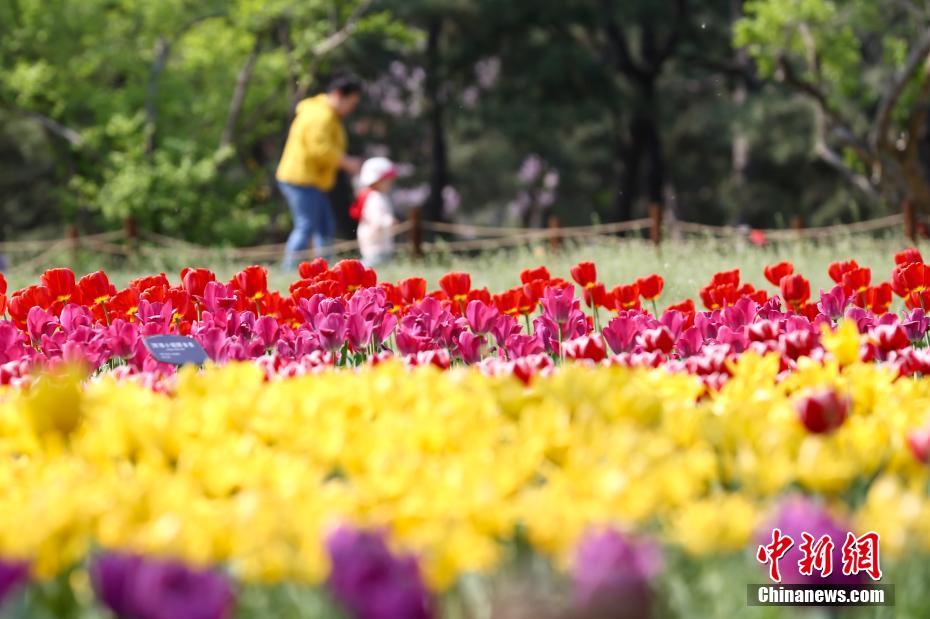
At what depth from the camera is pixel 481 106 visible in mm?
31656

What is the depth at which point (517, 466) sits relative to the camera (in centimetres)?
230

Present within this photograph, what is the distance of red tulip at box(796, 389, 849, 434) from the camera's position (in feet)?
8.49

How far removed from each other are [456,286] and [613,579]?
3668 mm

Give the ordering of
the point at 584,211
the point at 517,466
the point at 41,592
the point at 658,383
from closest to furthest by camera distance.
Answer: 1. the point at 41,592
2. the point at 517,466
3. the point at 658,383
4. the point at 584,211

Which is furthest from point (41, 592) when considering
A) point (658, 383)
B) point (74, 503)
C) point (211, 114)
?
point (211, 114)

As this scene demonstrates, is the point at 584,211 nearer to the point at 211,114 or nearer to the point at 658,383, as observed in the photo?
the point at 211,114

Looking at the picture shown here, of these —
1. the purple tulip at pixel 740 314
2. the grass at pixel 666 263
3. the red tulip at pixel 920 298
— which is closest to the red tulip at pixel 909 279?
the red tulip at pixel 920 298

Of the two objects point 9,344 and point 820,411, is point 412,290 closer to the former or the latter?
point 9,344

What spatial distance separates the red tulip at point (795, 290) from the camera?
5020 millimetres

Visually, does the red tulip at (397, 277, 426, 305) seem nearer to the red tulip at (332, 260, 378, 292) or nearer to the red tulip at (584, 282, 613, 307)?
the red tulip at (332, 260, 378, 292)

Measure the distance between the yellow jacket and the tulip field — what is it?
905cm

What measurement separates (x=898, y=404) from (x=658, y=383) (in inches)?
19.7

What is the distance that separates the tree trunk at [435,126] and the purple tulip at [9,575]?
30.2 meters

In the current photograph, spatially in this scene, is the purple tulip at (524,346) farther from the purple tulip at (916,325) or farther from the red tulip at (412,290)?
the purple tulip at (916,325)
